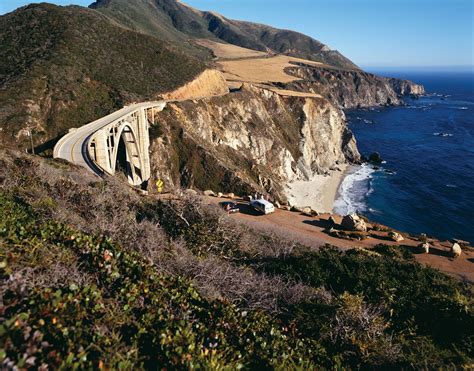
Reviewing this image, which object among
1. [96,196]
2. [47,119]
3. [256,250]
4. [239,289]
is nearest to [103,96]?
[47,119]

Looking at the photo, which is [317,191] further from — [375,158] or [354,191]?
[375,158]

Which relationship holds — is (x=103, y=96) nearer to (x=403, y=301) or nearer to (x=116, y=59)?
(x=116, y=59)

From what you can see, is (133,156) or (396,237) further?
(133,156)

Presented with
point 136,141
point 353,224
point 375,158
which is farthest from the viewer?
point 375,158

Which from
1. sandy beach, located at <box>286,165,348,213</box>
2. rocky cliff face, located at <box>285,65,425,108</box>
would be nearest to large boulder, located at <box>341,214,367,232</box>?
sandy beach, located at <box>286,165,348,213</box>

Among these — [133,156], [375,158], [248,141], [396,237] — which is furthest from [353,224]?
[375,158]

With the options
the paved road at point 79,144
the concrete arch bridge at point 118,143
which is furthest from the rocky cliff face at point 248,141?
the paved road at point 79,144

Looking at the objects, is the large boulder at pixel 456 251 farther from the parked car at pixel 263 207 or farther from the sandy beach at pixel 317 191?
the sandy beach at pixel 317 191
